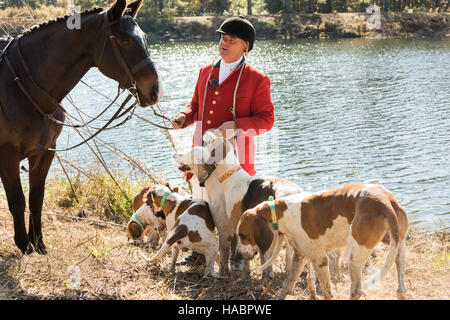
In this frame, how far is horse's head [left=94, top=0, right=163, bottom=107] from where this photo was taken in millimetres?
4219

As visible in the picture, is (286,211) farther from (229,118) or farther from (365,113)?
(365,113)

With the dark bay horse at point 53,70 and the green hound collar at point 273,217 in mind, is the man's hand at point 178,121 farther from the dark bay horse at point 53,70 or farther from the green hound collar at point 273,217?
the green hound collar at point 273,217

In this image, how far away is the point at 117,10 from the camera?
4246 mm

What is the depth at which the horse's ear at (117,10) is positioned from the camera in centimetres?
422

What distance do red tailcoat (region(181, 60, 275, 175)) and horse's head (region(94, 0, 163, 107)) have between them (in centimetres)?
64

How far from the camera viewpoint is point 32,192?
16.3 feet

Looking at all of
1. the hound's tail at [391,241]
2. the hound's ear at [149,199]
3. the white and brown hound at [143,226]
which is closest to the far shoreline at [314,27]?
the white and brown hound at [143,226]

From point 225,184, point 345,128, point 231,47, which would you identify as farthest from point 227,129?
point 345,128

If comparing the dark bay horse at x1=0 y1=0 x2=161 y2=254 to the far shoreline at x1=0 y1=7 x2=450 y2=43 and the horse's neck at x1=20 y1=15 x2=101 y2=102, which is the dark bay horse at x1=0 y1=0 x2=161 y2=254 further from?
the far shoreline at x1=0 y1=7 x2=450 y2=43

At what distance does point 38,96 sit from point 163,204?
5.05ft

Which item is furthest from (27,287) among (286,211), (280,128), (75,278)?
(280,128)

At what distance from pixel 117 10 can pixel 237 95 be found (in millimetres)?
1259

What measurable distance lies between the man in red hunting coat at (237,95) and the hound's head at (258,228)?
901 mm

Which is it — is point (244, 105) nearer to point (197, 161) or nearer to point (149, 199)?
point (197, 161)
